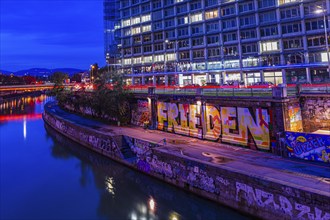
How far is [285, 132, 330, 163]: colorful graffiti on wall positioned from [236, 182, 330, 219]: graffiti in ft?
23.2

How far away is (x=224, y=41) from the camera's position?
249 ft

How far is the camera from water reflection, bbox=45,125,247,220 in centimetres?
Answer: 2011

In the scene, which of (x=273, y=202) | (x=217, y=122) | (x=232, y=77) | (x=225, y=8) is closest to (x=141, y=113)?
(x=217, y=122)

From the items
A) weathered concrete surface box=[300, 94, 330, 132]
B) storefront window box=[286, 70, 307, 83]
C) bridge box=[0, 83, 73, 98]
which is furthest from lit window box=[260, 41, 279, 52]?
bridge box=[0, 83, 73, 98]

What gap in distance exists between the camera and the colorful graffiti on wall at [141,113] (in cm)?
4025

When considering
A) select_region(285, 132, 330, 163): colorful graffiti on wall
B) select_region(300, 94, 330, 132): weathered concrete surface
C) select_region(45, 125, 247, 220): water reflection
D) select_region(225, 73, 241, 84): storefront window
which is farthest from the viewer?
select_region(225, 73, 241, 84): storefront window

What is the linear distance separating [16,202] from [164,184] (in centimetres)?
1334

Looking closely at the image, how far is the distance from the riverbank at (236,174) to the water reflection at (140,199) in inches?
29.3

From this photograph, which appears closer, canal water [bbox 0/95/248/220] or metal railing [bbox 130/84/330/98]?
canal water [bbox 0/95/248/220]

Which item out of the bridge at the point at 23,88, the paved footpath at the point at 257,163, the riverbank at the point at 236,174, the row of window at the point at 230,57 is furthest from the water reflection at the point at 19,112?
the paved footpath at the point at 257,163

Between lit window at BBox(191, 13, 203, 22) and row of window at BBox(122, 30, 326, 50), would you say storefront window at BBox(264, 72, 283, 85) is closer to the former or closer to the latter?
row of window at BBox(122, 30, 326, 50)

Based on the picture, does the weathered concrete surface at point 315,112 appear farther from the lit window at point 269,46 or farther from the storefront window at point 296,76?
the lit window at point 269,46

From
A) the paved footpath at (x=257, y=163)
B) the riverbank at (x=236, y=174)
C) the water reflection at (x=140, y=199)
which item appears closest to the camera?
the riverbank at (x=236, y=174)

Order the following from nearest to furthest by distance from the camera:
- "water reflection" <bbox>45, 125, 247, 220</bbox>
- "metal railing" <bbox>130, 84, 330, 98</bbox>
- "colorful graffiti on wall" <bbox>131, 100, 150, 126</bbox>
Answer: "water reflection" <bbox>45, 125, 247, 220</bbox>
"metal railing" <bbox>130, 84, 330, 98</bbox>
"colorful graffiti on wall" <bbox>131, 100, 150, 126</bbox>
